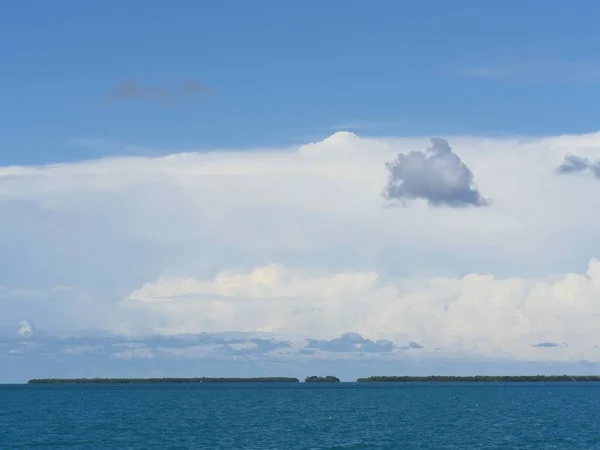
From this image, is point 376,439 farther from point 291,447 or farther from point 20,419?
point 20,419

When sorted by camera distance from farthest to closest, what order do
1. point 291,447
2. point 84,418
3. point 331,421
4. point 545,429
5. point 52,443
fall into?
point 84,418
point 331,421
point 545,429
point 52,443
point 291,447

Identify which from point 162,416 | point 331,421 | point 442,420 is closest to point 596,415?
point 442,420

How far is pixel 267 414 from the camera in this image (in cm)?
16838

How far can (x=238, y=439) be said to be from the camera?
4341 inches

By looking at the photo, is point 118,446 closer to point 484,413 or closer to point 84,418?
point 84,418

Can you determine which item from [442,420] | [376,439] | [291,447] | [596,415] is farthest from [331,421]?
[596,415]

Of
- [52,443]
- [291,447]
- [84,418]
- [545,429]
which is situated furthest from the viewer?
[84,418]

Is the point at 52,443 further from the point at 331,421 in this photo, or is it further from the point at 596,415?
the point at 596,415

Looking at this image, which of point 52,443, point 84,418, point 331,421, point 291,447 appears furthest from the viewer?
point 84,418

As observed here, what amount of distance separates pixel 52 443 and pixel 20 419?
189ft

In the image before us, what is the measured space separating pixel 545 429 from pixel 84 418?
8242 cm

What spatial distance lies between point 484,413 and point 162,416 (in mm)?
61406

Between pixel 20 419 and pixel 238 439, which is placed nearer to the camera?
pixel 238 439

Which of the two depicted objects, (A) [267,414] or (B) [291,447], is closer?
(B) [291,447]
